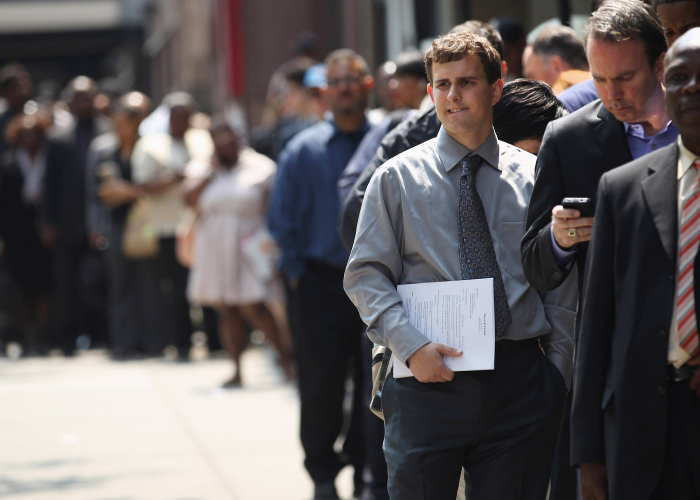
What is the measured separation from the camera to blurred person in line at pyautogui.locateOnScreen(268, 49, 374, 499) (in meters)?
5.96

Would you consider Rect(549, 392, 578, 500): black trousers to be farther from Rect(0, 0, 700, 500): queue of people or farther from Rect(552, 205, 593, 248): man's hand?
Rect(552, 205, 593, 248): man's hand

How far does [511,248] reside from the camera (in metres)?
3.44

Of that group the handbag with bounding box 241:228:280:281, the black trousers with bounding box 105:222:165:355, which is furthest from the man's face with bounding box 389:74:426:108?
the black trousers with bounding box 105:222:165:355

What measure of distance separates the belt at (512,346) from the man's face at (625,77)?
0.74m

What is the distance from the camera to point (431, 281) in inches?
134

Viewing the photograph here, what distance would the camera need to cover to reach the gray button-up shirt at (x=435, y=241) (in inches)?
133

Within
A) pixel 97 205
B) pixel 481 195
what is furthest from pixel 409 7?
pixel 481 195

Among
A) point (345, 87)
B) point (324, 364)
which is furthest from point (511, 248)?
point (345, 87)

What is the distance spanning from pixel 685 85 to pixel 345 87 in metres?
3.59

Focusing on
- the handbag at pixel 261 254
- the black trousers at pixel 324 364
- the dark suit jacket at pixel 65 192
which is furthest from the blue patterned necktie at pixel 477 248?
the dark suit jacket at pixel 65 192

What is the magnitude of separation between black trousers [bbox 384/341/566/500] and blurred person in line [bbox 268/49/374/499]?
2.61 meters

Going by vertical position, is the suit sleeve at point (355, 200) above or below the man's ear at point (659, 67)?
below

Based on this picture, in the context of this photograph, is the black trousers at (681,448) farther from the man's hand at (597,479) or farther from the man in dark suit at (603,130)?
the man in dark suit at (603,130)

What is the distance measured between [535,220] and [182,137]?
Answer: 8.50 m
